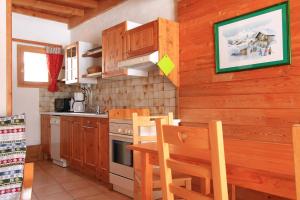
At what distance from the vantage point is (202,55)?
263 centimetres

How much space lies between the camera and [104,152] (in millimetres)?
3188

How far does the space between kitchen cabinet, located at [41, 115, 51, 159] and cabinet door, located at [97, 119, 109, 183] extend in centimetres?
174

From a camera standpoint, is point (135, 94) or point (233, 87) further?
point (135, 94)

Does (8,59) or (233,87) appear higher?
(8,59)

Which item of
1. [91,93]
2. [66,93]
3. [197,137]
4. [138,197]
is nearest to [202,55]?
[138,197]

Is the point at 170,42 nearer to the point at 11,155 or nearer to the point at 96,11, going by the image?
the point at 11,155

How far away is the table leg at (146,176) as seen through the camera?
1591 millimetres

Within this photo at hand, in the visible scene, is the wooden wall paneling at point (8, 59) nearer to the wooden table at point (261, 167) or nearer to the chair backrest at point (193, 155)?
the wooden table at point (261, 167)

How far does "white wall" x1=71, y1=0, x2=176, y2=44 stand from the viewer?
3.09m

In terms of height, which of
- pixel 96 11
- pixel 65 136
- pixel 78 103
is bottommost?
pixel 65 136

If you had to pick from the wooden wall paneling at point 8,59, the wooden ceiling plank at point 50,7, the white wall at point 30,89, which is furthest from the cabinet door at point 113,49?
the white wall at point 30,89

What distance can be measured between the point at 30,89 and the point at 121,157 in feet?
9.08

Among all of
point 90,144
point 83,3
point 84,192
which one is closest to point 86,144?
point 90,144

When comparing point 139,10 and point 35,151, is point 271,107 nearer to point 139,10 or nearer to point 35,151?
point 139,10
